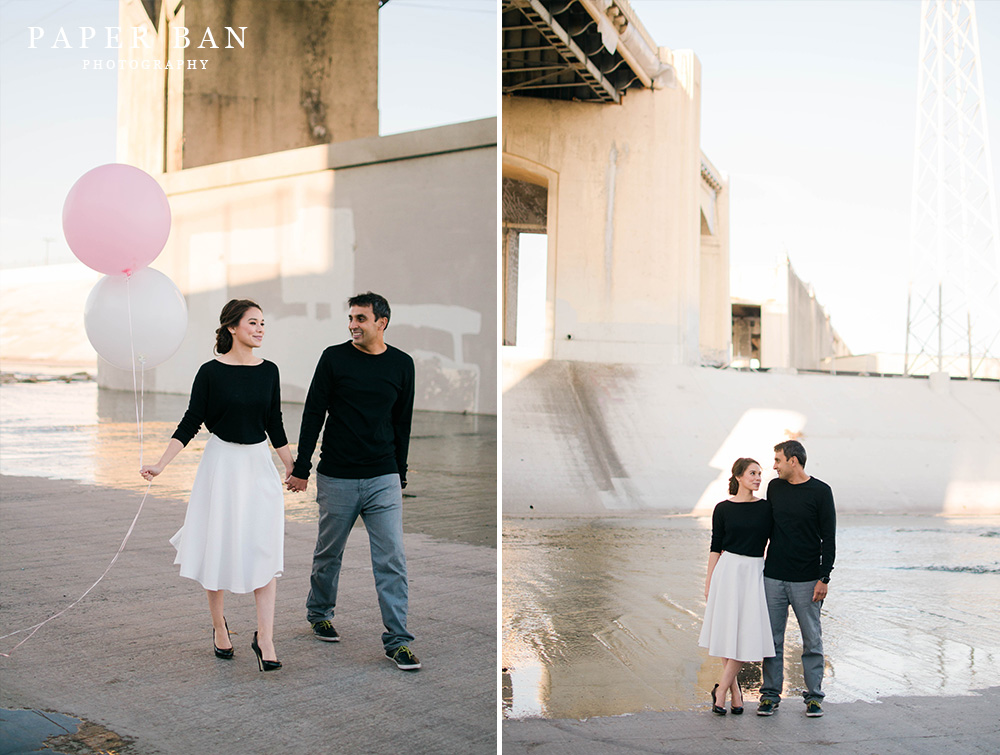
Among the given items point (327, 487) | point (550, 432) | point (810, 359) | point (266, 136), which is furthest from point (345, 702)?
point (810, 359)

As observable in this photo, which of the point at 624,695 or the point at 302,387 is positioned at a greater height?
the point at 302,387

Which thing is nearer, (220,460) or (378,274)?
(220,460)

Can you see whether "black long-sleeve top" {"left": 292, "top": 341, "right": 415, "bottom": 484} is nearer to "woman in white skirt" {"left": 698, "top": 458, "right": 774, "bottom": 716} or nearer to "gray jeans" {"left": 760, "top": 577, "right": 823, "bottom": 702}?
"woman in white skirt" {"left": 698, "top": 458, "right": 774, "bottom": 716}

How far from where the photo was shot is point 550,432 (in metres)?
18.0

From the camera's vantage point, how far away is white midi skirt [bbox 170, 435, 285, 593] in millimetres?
4211

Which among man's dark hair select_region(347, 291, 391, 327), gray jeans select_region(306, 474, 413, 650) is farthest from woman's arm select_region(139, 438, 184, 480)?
man's dark hair select_region(347, 291, 391, 327)

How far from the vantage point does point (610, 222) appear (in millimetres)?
23188

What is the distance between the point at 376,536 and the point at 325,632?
61 centimetres

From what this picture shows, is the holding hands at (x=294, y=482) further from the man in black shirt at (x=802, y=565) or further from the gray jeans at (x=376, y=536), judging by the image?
the man in black shirt at (x=802, y=565)

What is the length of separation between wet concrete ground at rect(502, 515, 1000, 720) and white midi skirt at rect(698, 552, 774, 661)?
0.52 metres

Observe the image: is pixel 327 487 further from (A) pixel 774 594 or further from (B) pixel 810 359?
(B) pixel 810 359

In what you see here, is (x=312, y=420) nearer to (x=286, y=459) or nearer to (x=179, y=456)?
(x=286, y=459)

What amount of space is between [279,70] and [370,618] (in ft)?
70.1

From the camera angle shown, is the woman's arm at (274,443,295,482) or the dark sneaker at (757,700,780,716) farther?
the dark sneaker at (757,700,780,716)
